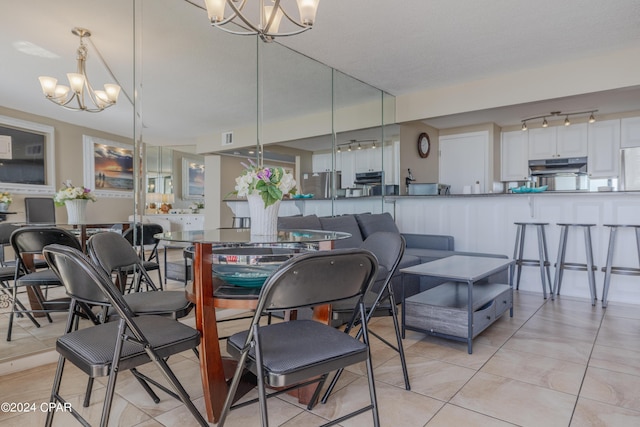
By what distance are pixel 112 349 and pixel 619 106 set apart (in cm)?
688

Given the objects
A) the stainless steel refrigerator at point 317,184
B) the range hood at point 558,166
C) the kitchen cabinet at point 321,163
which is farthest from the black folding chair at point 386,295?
the range hood at point 558,166

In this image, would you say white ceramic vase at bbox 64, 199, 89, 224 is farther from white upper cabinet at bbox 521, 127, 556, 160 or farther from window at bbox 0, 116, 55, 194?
white upper cabinet at bbox 521, 127, 556, 160

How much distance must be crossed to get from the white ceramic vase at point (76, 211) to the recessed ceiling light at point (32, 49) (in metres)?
0.94

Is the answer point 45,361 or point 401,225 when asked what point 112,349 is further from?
point 401,225

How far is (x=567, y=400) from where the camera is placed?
190cm

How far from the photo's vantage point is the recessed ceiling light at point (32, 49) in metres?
2.27

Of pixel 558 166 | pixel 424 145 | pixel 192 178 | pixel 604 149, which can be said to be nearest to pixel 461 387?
pixel 192 178

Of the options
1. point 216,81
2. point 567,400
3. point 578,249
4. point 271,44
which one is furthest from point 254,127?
point 578,249

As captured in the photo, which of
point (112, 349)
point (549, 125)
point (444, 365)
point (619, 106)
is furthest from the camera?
point (549, 125)

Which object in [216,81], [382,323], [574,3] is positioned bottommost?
A: [382,323]

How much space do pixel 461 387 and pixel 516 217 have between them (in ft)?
10.1

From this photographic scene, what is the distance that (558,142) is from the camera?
6312mm

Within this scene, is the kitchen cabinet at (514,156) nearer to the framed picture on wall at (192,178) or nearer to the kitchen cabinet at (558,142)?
the kitchen cabinet at (558,142)

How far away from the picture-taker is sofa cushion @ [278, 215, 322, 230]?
3.32m
